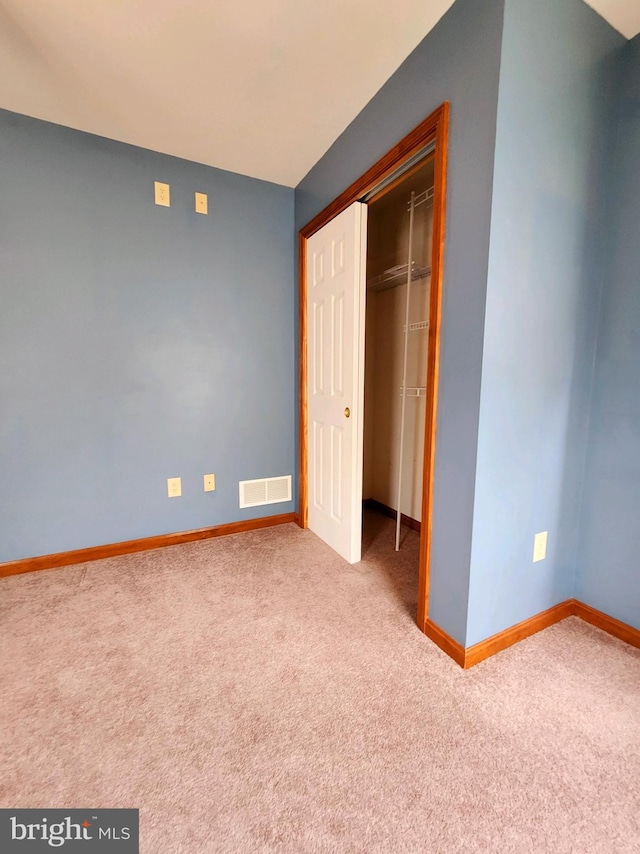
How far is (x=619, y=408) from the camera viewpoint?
1577mm

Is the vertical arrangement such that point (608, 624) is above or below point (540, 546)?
below

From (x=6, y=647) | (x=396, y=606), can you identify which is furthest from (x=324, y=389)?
(x=6, y=647)

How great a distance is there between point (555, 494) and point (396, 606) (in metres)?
0.92

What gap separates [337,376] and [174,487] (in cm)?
133

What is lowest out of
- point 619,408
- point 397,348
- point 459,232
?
point 619,408

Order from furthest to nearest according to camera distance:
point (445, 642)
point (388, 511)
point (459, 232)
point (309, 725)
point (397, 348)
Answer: point (388, 511) → point (397, 348) → point (445, 642) → point (459, 232) → point (309, 725)

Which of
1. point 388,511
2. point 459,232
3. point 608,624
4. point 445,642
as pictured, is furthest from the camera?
point 388,511

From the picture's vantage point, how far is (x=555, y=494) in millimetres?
Result: 1617

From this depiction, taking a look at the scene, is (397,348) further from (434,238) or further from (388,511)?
(434,238)

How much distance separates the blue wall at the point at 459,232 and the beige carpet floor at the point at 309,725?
12.5 inches

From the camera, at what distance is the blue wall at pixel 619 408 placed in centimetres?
148

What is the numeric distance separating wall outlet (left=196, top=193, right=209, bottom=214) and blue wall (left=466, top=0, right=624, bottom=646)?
70.8 inches

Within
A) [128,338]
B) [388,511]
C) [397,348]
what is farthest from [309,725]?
[397,348]

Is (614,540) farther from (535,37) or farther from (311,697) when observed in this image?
(535,37)
